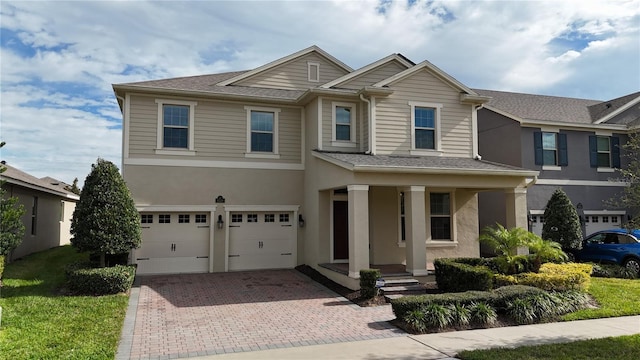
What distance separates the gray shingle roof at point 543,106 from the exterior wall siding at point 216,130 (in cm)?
956

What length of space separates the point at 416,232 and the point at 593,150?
11757 millimetres

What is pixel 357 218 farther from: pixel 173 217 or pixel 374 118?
pixel 173 217

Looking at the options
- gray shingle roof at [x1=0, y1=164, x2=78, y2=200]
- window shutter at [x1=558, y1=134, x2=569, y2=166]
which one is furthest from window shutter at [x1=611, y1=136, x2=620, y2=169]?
gray shingle roof at [x1=0, y1=164, x2=78, y2=200]

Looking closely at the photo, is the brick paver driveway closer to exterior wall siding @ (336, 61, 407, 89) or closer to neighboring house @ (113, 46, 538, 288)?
neighboring house @ (113, 46, 538, 288)

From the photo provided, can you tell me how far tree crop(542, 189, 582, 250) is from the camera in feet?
52.0

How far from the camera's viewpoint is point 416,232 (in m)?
12.3

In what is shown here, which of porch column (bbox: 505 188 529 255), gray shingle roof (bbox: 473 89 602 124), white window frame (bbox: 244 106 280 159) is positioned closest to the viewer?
porch column (bbox: 505 188 529 255)

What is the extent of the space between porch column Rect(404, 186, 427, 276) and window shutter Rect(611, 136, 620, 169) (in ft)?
39.8

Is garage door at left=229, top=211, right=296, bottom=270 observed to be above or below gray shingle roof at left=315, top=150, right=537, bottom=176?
below

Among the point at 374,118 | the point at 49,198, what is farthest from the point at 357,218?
the point at 49,198

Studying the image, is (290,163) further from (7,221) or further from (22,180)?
(22,180)

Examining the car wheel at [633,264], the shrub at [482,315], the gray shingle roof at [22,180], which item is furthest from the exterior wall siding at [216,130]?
the car wheel at [633,264]

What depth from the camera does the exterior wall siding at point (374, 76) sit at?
15.1m

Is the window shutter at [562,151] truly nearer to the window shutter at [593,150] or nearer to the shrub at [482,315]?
the window shutter at [593,150]
